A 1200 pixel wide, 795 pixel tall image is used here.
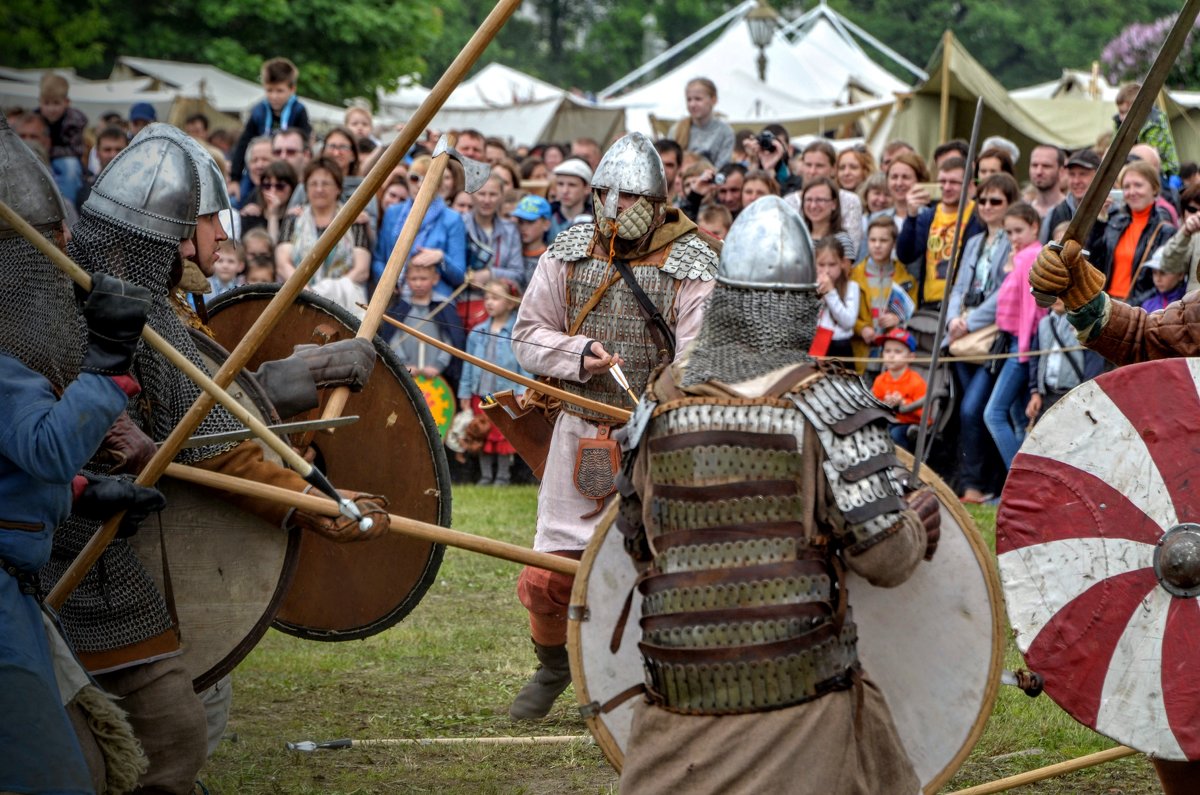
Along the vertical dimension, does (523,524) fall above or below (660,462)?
below

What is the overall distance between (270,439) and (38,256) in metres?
0.69

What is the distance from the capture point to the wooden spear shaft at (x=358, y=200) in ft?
12.3

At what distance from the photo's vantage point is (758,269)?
11.4 ft

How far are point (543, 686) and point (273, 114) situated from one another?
7639 mm

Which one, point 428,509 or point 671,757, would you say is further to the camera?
point 428,509

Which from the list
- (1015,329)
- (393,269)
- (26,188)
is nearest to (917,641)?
(393,269)

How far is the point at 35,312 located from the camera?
3.66 m

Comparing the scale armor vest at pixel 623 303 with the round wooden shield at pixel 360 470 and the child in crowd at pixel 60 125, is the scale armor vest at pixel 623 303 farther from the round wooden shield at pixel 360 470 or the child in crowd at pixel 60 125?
the child in crowd at pixel 60 125

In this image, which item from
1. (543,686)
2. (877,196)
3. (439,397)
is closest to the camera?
(543,686)

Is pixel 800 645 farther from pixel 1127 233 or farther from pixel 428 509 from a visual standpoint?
pixel 1127 233

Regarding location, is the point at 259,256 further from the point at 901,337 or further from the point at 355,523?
the point at 355,523

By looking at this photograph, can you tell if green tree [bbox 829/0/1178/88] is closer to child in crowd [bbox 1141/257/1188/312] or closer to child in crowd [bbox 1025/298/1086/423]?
child in crowd [bbox 1025/298/1086/423]

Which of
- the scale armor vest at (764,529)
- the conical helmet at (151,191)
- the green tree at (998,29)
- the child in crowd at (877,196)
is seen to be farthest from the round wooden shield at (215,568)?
the green tree at (998,29)

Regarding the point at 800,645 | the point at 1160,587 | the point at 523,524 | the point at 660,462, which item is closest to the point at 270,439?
the point at 660,462
